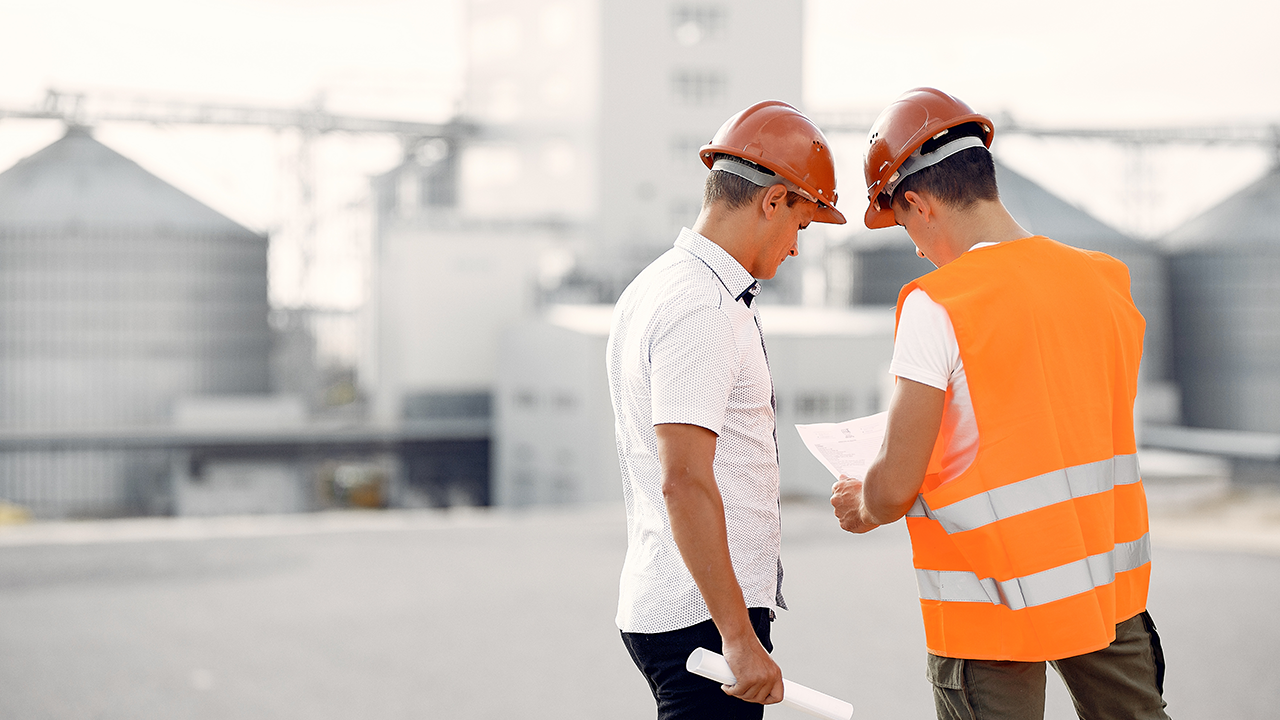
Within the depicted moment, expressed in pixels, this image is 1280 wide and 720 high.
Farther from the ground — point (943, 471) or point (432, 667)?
point (943, 471)

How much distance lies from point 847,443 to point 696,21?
36408 millimetres

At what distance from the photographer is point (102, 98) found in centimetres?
3497

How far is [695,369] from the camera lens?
1.94 metres

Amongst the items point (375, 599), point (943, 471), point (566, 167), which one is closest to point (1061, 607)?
point (943, 471)

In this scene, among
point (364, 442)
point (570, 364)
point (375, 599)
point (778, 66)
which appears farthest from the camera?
point (778, 66)

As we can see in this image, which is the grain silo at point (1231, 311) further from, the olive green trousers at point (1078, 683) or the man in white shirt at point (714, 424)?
the man in white shirt at point (714, 424)

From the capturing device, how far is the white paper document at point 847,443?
7.57 ft

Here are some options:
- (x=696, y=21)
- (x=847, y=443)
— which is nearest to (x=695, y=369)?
(x=847, y=443)

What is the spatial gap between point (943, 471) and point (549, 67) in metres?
38.3

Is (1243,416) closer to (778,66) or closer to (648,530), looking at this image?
(778,66)

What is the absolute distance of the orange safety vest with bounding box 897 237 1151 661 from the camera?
195 cm

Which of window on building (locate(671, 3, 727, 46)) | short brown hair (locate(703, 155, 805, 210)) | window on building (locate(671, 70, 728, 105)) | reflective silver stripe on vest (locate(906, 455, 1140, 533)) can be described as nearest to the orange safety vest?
reflective silver stripe on vest (locate(906, 455, 1140, 533))

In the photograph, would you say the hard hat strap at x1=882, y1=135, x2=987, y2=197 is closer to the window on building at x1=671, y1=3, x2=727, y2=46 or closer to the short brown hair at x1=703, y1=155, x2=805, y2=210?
the short brown hair at x1=703, y1=155, x2=805, y2=210

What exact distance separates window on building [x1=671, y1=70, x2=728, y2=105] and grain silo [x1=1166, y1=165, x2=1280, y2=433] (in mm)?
17477
